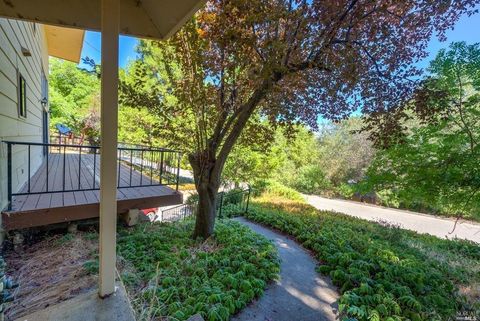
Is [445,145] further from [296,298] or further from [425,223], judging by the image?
[425,223]

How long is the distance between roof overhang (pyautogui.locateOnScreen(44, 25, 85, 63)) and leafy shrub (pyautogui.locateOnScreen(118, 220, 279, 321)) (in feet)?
18.5

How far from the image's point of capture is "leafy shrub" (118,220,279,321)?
225 centimetres

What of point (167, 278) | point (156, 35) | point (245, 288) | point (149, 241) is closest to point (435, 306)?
point (245, 288)

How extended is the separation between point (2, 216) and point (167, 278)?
1.93 metres

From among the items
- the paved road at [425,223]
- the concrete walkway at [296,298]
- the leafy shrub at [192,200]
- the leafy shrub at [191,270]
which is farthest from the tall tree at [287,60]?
the paved road at [425,223]

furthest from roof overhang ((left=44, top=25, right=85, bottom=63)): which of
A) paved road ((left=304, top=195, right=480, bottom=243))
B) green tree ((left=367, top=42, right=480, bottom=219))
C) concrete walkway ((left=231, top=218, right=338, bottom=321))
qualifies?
paved road ((left=304, top=195, right=480, bottom=243))

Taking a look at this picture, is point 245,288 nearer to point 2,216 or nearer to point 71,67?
point 2,216

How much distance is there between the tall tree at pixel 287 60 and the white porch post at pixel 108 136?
159 centimetres

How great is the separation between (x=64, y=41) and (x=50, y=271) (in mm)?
7396

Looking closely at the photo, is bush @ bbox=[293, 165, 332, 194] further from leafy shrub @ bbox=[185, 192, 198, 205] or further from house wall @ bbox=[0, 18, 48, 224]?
house wall @ bbox=[0, 18, 48, 224]

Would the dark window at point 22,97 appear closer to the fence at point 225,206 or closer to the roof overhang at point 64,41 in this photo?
the roof overhang at point 64,41

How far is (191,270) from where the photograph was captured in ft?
9.61

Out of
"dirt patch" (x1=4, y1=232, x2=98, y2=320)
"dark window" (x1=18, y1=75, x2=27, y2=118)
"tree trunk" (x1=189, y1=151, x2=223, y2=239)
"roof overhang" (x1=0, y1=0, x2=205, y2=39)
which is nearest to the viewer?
"roof overhang" (x1=0, y1=0, x2=205, y2=39)

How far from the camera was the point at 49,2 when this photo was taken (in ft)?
6.19
